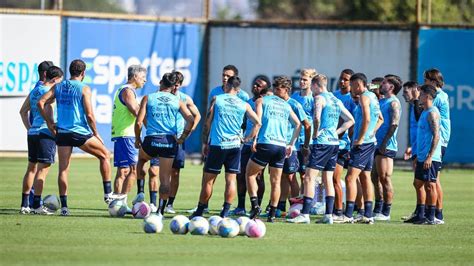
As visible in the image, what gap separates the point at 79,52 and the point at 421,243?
17546mm

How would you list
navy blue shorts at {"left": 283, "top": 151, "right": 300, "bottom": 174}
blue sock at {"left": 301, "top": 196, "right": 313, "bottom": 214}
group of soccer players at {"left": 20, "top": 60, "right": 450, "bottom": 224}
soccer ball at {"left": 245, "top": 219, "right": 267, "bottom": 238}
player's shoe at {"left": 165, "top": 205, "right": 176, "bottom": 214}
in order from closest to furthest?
1. soccer ball at {"left": 245, "top": 219, "right": 267, "bottom": 238}
2. group of soccer players at {"left": 20, "top": 60, "right": 450, "bottom": 224}
3. blue sock at {"left": 301, "top": 196, "right": 313, "bottom": 214}
4. player's shoe at {"left": 165, "top": 205, "right": 176, "bottom": 214}
5. navy blue shorts at {"left": 283, "top": 151, "right": 300, "bottom": 174}

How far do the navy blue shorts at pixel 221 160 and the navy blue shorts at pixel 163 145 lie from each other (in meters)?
0.58

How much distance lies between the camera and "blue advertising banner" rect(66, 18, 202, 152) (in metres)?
31.5

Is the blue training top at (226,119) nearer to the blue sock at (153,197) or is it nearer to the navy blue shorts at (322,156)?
the navy blue shorts at (322,156)

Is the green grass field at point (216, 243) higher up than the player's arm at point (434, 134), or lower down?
lower down

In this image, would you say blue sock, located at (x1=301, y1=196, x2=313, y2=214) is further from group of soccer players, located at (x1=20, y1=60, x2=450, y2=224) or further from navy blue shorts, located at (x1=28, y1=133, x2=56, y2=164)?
navy blue shorts, located at (x1=28, y1=133, x2=56, y2=164)

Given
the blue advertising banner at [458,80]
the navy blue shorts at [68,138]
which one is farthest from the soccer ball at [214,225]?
the blue advertising banner at [458,80]

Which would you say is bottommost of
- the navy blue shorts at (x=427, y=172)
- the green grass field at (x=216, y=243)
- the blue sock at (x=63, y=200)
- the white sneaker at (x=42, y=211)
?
the green grass field at (x=216, y=243)

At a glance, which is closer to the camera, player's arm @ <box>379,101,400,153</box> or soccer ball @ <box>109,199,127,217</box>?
soccer ball @ <box>109,199,127,217</box>

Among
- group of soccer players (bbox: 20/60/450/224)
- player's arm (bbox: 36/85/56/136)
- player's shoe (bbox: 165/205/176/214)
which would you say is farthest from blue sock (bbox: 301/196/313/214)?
player's arm (bbox: 36/85/56/136)

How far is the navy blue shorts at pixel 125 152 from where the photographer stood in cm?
1889

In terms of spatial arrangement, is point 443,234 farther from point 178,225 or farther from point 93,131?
point 93,131

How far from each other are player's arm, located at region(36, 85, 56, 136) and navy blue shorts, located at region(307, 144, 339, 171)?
4071 millimetres

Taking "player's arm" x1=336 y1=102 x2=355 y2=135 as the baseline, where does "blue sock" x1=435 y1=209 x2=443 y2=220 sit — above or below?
below
